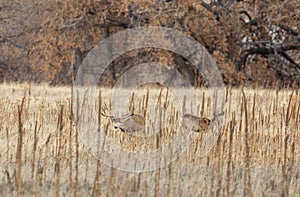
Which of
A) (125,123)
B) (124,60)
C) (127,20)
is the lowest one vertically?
(125,123)

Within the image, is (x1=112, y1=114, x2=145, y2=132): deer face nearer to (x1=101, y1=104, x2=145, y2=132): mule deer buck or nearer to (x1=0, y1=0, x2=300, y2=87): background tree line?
(x1=101, y1=104, x2=145, y2=132): mule deer buck

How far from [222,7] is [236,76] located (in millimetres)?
1620

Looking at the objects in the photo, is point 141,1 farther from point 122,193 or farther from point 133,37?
point 122,193

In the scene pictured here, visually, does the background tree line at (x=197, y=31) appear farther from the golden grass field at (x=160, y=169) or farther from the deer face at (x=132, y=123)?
the golden grass field at (x=160, y=169)

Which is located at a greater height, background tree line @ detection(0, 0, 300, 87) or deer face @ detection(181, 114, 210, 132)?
background tree line @ detection(0, 0, 300, 87)

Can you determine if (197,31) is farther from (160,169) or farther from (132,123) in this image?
(160,169)

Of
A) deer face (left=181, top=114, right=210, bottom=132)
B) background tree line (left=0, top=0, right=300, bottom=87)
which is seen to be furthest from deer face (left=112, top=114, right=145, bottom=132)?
background tree line (left=0, top=0, right=300, bottom=87)

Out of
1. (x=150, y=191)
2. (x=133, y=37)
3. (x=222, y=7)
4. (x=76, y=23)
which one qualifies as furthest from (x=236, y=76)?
(x=150, y=191)

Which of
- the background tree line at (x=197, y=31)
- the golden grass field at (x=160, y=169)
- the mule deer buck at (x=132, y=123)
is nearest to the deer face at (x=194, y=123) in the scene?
the golden grass field at (x=160, y=169)

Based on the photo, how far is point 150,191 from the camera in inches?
109

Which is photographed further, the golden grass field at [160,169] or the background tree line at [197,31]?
the background tree line at [197,31]

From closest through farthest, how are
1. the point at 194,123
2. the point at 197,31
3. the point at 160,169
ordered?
1. the point at 160,169
2. the point at 194,123
3. the point at 197,31

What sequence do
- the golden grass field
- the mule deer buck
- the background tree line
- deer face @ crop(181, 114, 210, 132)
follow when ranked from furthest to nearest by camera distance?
the background tree line, the mule deer buck, deer face @ crop(181, 114, 210, 132), the golden grass field

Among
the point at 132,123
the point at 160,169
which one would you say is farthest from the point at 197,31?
the point at 160,169
